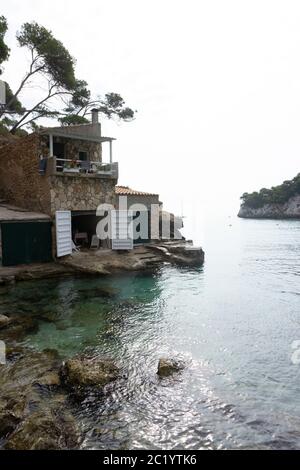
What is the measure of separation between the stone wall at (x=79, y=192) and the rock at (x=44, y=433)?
1585cm

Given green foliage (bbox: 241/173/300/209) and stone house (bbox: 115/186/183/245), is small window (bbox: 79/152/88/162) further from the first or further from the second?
green foliage (bbox: 241/173/300/209)

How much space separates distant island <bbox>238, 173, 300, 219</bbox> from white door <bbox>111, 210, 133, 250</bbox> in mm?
104962

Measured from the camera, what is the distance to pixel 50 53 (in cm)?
2833

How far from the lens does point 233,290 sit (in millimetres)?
18344

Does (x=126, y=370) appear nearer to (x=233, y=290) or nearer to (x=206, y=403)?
(x=206, y=403)

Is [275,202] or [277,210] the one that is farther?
[277,210]

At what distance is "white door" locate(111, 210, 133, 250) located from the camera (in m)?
23.4

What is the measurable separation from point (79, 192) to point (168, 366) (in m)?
15.7

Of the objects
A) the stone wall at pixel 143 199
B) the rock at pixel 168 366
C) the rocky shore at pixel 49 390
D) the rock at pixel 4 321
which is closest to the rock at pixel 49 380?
the rocky shore at pixel 49 390

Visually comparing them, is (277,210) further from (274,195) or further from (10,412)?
(10,412)

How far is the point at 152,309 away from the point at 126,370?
550cm

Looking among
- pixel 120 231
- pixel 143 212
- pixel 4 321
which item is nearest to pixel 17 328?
pixel 4 321
